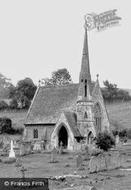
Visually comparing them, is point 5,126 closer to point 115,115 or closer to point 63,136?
point 63,136

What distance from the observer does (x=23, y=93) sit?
11444 centimetres

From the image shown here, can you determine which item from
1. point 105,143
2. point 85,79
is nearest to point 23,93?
point 85,79

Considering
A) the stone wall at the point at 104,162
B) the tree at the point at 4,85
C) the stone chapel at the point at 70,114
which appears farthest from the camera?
the tree at the point at 4,85

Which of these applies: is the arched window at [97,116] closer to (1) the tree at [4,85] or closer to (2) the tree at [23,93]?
(2) the tree at [23,93]

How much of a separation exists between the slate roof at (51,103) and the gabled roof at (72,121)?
1740 millimetres

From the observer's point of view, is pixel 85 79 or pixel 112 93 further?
pixel 112 93

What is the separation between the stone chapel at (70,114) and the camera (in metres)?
69.4

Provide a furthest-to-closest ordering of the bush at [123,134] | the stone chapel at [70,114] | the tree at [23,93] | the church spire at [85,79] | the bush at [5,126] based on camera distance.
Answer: the tree at [23,93]
the bush at [5,126]
the bush at [123,134]
the church spire at [85,79]
the stone chapel at [70,114]

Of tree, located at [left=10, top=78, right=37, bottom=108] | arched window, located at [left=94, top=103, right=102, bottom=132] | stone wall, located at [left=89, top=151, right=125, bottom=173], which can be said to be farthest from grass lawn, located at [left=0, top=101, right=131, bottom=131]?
stone wall, located at [left=89, top=151, right=125, bottom=173]

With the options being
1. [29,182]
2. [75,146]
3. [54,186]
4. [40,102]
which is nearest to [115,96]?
[40,102]

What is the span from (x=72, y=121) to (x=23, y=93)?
4578 centimetres

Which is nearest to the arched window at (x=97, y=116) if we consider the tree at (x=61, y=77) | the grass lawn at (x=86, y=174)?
the grass lawn at (x=86, y=174)

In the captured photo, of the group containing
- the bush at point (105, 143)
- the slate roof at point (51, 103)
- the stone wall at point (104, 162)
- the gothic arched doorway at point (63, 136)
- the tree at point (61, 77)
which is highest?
the tree at point (61, 77)

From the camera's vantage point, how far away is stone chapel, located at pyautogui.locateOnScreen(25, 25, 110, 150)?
2731 inches
